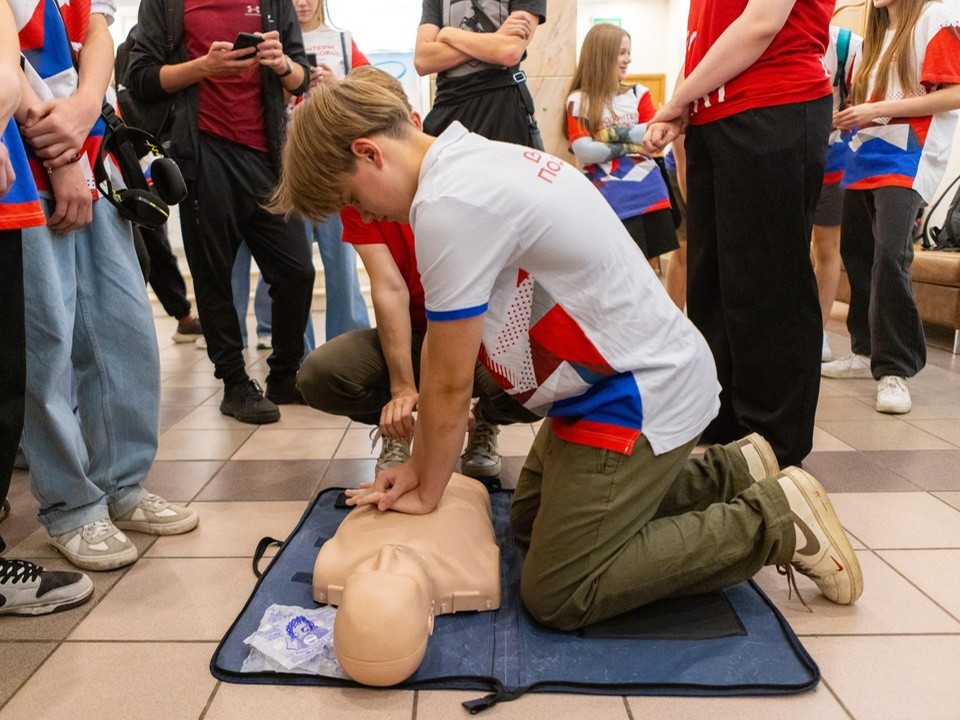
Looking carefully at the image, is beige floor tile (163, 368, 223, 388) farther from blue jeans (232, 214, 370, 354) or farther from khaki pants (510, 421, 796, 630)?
khaki pants (510, 421, 796, 630)

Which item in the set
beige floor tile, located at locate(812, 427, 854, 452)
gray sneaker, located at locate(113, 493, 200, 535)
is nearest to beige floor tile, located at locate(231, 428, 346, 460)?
gray sneaker, located at locate(113, 493, 200, 535)

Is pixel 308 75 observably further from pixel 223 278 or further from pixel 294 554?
pixel 294 554

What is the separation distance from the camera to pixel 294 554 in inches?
66.4

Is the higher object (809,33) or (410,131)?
(809,33)

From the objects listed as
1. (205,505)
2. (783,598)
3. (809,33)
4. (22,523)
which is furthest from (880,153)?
(22,523)

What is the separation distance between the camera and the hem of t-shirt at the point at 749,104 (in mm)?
1859

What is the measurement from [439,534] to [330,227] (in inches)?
71.0

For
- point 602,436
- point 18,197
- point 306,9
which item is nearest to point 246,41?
point 306,9

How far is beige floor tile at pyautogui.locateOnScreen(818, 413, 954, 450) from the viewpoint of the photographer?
241 cm

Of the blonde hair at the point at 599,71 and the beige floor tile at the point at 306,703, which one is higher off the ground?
the blonde hair at the point at 599,71

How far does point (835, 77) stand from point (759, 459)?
1811 millimetres

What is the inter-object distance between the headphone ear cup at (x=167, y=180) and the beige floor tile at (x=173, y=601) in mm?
813

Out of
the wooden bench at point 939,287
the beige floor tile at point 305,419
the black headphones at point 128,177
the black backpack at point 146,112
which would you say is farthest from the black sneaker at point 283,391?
the wooden bench at point 939,287

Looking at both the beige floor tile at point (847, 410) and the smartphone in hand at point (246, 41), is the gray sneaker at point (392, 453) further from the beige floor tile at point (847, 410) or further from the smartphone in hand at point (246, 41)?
the beige floor tile at point (847, 410)
